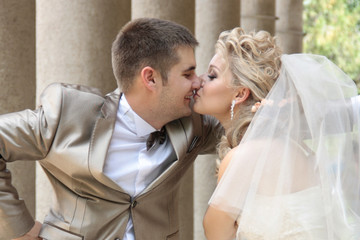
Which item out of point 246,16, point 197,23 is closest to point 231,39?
point 197,23

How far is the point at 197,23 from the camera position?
911 centimetres

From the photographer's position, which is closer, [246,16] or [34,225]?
[34,225]

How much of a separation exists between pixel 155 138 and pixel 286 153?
3.03 ft

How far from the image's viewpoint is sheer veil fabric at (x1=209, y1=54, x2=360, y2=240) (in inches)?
152

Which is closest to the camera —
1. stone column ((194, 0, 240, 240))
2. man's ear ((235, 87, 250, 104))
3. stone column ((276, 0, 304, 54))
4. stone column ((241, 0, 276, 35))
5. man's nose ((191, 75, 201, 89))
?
man's ear ((235, 87, 250, 104))

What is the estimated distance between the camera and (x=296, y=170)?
12.8 feet

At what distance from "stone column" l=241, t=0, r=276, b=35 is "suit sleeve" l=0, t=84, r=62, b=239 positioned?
7.98 m

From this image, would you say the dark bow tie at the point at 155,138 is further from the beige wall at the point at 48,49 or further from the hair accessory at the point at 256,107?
the beige wall at the point at 48,49

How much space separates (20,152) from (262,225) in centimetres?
157

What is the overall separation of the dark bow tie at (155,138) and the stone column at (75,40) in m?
0.94

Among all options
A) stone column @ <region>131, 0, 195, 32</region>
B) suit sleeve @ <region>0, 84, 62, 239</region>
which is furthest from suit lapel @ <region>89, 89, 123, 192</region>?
stone column @ <region>131, 0, 195, 32</region>

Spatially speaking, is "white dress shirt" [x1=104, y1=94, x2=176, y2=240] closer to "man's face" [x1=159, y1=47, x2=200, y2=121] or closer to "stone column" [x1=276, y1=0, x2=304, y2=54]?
"man's face" [x1=159, y1=47, x2=200, y2=121]

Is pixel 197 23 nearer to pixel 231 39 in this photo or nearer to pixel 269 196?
pixel 231 39

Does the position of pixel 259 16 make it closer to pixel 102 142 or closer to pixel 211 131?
pixel 211 131
